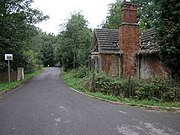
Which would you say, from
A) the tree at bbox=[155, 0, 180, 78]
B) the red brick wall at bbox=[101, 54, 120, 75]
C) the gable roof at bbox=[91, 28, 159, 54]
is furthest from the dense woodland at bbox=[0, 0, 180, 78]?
the red brick wall at bbox=[101, 54, 120, 75]

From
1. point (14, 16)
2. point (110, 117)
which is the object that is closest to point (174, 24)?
point (110, 117)

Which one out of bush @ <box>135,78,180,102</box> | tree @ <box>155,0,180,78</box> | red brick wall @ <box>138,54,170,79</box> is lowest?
bush @ <box>135,78,180,102</box>

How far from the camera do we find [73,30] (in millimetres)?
38594

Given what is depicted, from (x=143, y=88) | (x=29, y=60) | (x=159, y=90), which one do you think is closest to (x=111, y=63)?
(x=143, y=88)

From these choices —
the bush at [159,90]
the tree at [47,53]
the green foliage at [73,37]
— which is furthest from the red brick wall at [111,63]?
the tree at [47,53]

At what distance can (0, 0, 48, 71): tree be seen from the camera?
24047 mm

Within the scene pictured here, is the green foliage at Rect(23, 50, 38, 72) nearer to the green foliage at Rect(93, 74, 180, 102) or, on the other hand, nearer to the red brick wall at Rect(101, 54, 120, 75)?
the red brick wall at Rect(101, 54, 120, 75)

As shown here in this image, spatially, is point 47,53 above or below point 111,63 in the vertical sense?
above

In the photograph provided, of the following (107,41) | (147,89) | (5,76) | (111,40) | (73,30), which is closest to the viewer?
(147,89)

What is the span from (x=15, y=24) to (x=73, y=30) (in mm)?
14299

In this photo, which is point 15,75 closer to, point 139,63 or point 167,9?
point 139,63

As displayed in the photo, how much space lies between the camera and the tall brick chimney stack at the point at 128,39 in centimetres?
2011

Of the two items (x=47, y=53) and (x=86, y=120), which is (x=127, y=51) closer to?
(x=86, y=120)

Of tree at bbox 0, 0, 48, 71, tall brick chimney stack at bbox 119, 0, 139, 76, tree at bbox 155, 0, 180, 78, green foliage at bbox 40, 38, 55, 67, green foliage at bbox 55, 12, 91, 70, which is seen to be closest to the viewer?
tree at bbox 155, 0, 180, 78
